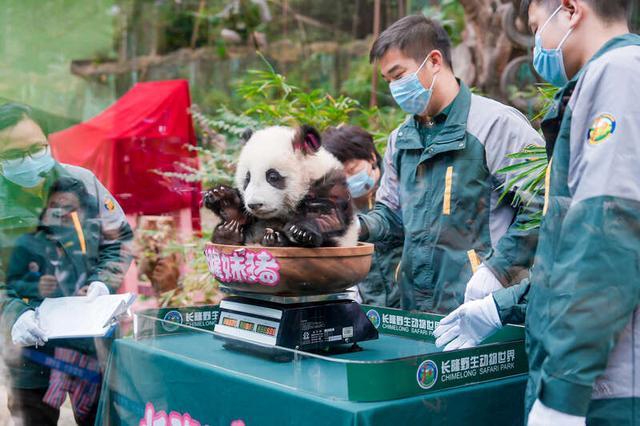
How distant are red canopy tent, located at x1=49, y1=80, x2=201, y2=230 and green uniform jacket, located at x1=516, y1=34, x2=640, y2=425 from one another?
180 centimetres

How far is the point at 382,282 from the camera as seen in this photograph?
2.86 metres

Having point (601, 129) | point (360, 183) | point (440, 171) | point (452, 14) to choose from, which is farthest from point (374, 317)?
point (452, 14)

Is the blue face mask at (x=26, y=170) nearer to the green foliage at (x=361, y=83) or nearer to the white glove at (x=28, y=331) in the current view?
the white glove at (x=28, y=331)

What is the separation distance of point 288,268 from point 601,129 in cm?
79

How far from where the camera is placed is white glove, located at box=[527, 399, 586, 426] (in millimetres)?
1150

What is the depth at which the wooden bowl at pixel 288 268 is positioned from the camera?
5.42ft

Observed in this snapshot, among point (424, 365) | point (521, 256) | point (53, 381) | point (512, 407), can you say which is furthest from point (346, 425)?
point (53, 381)

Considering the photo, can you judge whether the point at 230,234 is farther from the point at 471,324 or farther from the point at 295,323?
the point at 471,324

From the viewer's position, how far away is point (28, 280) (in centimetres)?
225

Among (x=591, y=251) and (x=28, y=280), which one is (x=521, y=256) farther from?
(x=28, y=280)

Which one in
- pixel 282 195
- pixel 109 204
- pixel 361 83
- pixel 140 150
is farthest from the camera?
pixel 361 83

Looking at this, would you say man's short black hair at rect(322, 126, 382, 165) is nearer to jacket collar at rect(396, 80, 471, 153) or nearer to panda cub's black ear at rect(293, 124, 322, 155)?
jacket collar at rect(396, 80, 471, 153)

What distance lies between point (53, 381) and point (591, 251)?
1.87 m

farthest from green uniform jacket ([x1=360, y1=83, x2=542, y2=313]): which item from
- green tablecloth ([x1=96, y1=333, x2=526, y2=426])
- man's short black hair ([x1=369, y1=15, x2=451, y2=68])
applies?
green tablecloth ([x1=96, y1=333, x2=526, y2=426])
